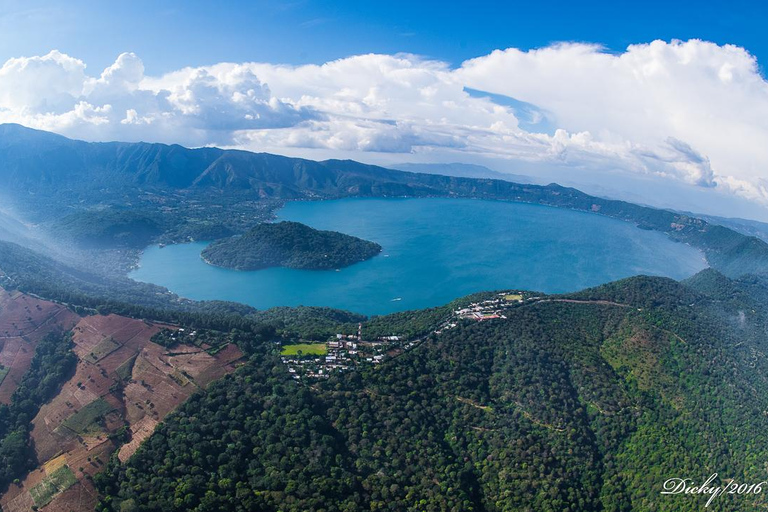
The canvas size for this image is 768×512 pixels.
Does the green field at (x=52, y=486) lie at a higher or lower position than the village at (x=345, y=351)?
lower

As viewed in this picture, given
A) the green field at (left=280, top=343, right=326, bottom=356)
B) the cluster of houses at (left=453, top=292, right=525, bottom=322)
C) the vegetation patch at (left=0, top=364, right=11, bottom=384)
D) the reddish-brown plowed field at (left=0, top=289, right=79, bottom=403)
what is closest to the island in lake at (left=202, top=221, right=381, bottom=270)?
the cluster of houses at (left=453, top=292, right=525, bottom=322)

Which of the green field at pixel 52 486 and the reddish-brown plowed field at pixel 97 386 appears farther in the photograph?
the reddish-brown plowed field at pixel 97 386

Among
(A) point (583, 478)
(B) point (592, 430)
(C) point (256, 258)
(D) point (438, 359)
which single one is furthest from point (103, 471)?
(C) point (256, 258)

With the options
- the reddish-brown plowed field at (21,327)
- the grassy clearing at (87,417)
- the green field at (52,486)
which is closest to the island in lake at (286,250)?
the reddish-brown plowed field at (21,327)

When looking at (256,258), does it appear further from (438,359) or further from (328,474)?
(328,474)

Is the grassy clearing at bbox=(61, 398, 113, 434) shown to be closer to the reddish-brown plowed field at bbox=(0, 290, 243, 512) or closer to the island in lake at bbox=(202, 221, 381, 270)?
the reddish-brown plowed field at bbox=(0, 290, 243, 512)

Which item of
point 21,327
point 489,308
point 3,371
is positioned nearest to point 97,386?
point 3,371

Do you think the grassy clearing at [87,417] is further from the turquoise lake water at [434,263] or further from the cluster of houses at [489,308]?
the turquoise lake water at [434,263]
